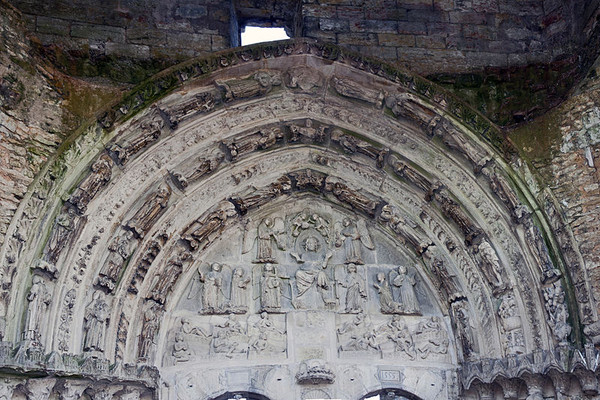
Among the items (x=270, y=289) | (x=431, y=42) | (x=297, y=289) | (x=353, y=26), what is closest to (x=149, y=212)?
(x=270, y=289)

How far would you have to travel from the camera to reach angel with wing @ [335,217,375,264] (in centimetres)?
1073

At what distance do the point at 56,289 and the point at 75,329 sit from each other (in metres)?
0.45

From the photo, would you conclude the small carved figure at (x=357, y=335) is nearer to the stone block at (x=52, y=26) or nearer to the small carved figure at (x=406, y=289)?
the small carved figure at (x=406, y=289)

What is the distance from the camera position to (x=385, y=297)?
34.4ft

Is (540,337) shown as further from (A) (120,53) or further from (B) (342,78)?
(A) (120,53)

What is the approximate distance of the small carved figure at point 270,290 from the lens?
10250 mm

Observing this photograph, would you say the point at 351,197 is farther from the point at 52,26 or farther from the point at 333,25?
the point at 52,26

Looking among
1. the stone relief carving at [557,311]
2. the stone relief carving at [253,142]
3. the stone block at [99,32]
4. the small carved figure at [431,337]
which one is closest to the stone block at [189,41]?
the stone block at [99,32]

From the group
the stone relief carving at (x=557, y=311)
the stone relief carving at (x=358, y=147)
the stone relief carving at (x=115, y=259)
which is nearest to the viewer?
Answer: the stone relief carving at (x=557, y=311)

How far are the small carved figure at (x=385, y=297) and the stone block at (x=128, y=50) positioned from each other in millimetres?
3857

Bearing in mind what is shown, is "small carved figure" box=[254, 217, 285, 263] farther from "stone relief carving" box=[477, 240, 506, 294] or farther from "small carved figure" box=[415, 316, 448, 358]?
"stone relief carving" box=[477, 240, 506, 294]

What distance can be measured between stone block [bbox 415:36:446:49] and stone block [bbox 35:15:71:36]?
4386 mm

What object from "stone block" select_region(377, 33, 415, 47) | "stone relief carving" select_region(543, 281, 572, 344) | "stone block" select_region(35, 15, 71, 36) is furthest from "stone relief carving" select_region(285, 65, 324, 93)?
"stone relief carving" select_region(543, 281, 572, 344)

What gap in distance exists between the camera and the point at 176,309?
33.5ft
